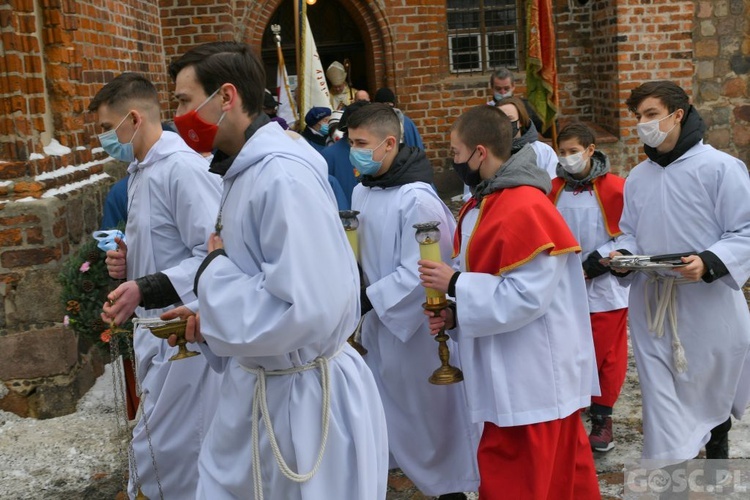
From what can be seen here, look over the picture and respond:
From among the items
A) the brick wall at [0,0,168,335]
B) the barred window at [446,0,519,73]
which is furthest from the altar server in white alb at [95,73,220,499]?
the barred window at [446,0,519,73]

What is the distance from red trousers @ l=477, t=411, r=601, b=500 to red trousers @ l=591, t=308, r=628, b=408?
5.09ft

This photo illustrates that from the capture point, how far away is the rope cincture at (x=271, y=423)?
2.71 metres

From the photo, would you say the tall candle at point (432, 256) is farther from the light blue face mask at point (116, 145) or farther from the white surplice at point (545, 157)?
the white surplice at point (545, 157)

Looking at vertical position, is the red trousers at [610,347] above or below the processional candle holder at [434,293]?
below

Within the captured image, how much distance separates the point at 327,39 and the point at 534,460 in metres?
10.2

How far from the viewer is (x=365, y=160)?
15.0ft

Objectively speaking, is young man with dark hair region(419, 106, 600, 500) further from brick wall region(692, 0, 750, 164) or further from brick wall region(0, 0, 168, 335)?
brick wall region(692, 0, 750, 164)

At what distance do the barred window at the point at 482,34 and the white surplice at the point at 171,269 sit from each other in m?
8.83

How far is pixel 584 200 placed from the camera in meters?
5.52

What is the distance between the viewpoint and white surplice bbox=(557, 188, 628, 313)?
5.43 meters

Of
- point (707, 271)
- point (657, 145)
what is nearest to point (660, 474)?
point (707, 271)

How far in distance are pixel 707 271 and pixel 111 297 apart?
260 centimetres

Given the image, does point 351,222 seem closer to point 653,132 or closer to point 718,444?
point 653,132

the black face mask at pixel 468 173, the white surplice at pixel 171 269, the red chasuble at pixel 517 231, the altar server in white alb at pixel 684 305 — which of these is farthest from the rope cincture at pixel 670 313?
the white surplice at pixel 171 269
